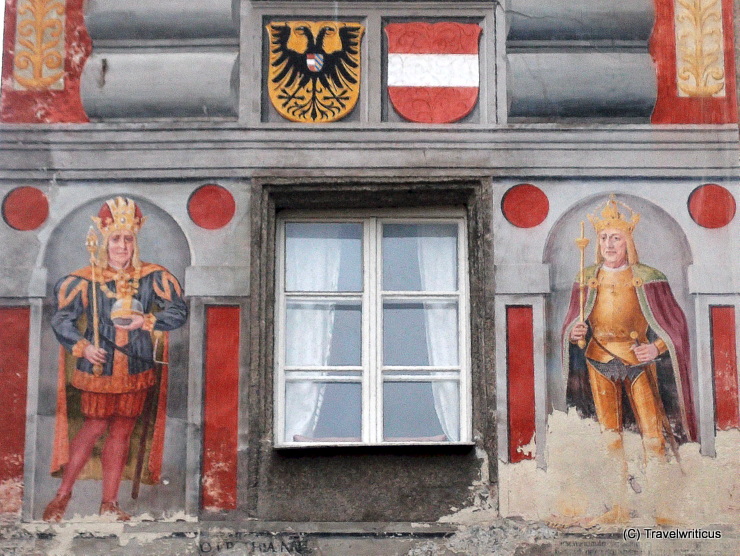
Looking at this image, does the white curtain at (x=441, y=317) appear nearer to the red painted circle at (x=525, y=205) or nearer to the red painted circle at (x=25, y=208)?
the red painted circle at (x=525, y=205)

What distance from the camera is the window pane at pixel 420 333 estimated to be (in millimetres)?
9312

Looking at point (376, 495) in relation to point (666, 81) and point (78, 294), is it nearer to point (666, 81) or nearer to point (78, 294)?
point (78, 294)

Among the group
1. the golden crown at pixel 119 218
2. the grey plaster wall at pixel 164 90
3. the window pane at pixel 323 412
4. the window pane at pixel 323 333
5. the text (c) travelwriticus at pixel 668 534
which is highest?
the grey plaster wall at pixel 164 90

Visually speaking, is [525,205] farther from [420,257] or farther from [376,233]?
[376,233]

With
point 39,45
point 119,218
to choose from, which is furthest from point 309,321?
point 39,45

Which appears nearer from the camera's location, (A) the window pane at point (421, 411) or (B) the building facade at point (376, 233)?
(B) the building facade at point (376, 233)

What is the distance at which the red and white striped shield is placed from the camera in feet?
31.1

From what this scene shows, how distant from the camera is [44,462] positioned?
8.95 meters

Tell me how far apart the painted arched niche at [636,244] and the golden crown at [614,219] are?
1.0 inches

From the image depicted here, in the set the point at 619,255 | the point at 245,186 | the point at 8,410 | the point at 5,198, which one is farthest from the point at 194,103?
the point at 619,255

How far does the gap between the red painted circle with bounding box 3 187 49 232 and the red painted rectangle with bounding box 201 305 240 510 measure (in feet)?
3.87

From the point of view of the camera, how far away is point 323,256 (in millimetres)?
9492

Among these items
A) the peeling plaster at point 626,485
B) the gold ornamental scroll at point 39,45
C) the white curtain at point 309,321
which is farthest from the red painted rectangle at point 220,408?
the gold ornamental scroll at point 39,45

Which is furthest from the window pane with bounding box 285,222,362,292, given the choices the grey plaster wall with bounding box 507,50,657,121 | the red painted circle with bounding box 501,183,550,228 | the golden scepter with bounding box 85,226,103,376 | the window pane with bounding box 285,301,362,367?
the grey plaster wall with bounding box 507,50,657,121
